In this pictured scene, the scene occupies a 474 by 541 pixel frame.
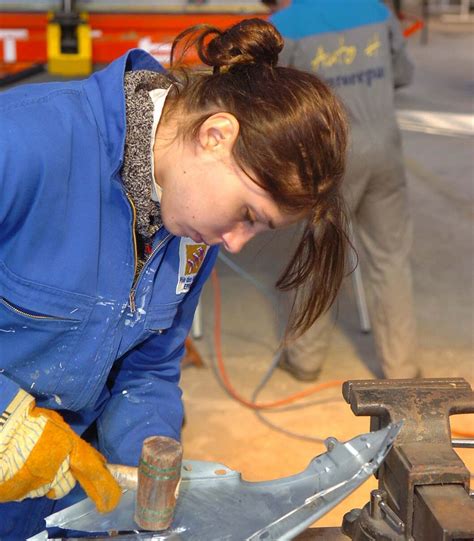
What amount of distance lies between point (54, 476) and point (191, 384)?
91.3 inches

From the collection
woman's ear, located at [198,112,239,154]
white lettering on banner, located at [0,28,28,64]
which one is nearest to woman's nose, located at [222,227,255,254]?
woman's ear, located at [198,112,239,154]

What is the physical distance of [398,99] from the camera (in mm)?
8445

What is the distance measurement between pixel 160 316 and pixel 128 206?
252 mm

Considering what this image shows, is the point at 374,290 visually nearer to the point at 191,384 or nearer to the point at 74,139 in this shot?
the point at 191,384

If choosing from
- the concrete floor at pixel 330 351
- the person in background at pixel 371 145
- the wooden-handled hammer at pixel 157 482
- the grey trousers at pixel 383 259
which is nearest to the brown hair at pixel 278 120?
the wooden-handled hammer at pixel 157 482

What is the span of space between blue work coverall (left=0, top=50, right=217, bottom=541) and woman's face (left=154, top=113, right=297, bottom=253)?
8cm

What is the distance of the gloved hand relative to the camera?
152 cm

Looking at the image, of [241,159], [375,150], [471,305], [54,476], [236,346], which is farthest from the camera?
[471,305]

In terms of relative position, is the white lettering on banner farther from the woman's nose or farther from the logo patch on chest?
the woman's nose

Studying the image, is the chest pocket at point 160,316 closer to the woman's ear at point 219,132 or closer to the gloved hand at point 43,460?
the gloved hand at point 43,460

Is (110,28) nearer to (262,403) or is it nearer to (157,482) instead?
(262,403)

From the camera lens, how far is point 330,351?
164 inches

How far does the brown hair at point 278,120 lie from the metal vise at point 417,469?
0.27 m

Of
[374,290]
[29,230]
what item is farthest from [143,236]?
[374,290]
